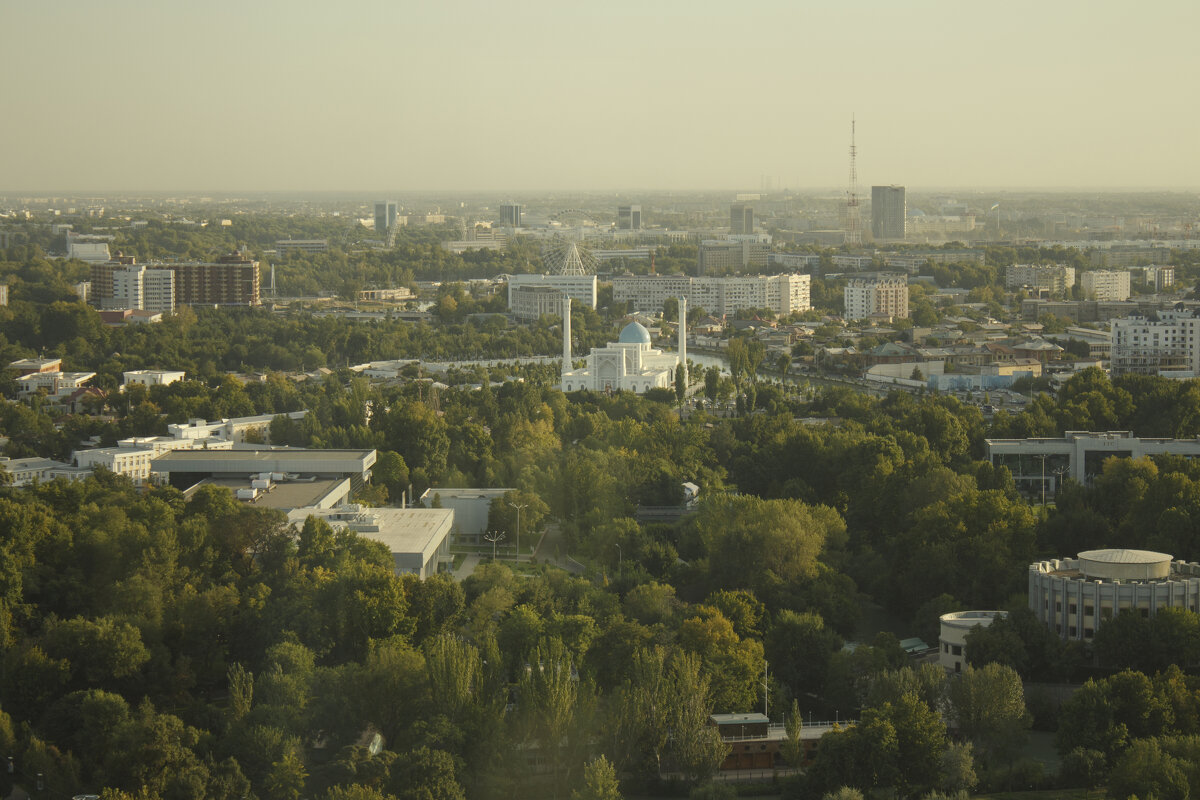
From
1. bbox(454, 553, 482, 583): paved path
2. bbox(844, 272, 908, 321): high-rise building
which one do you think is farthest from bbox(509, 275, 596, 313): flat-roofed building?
bbox(454, 553, 482, 583): paved path

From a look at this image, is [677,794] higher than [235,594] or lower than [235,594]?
lower

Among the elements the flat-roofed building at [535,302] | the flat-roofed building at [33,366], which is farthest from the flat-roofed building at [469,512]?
the flat-roofed building at [535,302]

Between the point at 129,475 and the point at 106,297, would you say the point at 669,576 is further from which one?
the point at 106,297

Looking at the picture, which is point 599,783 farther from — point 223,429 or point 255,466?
point 223,429

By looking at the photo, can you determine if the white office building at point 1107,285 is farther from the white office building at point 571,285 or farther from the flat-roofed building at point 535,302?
the flat-roofed building at point 535,302

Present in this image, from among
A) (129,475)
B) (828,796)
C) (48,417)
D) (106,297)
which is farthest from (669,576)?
(106,297)

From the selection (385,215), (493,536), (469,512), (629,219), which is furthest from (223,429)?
(629,219)
